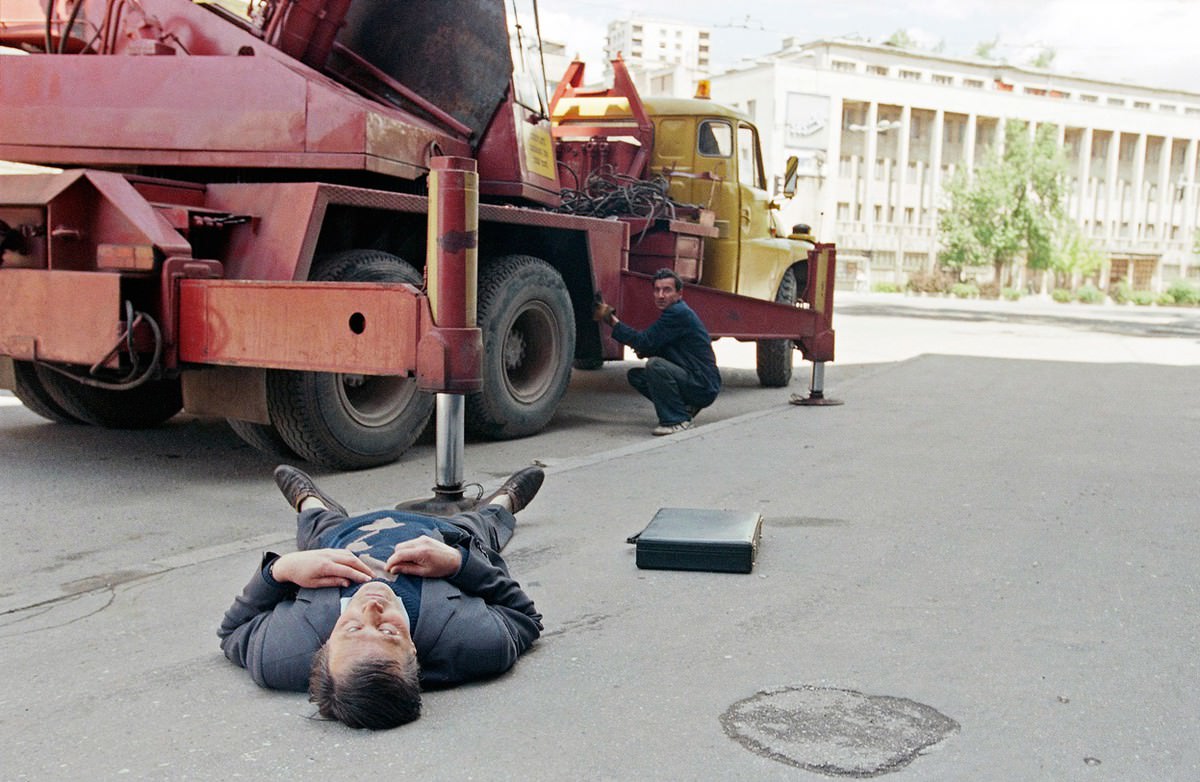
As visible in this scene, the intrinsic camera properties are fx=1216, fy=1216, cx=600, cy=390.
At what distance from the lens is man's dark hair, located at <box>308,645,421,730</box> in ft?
10.1

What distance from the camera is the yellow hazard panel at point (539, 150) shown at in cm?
810

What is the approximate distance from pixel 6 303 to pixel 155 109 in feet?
4.42

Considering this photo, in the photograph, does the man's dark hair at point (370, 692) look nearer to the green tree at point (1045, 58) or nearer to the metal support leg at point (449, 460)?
the metal support leg at point (449, 460)

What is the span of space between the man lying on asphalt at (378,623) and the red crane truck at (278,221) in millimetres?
1565

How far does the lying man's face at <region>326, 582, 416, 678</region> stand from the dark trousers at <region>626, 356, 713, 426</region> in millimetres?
5711

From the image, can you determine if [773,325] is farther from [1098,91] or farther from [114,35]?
[1098,91]

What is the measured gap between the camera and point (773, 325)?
10633 millimetres

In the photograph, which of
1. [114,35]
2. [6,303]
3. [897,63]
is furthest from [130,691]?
[897,63]

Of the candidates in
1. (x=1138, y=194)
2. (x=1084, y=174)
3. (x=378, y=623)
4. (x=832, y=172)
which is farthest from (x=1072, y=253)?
(x=378, y=623)

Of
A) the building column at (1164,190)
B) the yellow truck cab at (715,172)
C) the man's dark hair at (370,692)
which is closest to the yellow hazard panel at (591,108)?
the yellow truck cab at (715,172)

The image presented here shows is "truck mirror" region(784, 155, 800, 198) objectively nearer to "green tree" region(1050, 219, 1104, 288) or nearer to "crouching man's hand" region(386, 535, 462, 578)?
"crouching man's hand" region(386, 535, 462, 578)

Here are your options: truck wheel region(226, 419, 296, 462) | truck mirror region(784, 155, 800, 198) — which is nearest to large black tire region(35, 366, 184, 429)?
truck wheel region(226, 419, 296, 462)

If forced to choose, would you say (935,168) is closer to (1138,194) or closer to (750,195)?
(1138,194)

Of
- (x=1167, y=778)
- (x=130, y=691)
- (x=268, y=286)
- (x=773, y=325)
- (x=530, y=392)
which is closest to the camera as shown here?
(x=1167, y=778)
